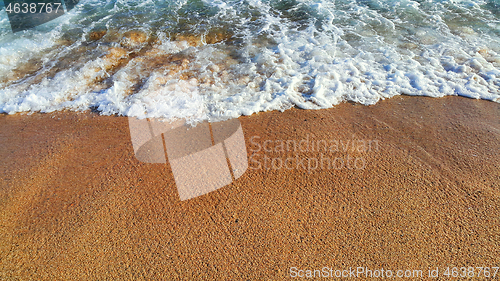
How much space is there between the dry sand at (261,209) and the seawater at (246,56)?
663mm

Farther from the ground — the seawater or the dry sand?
the seawater

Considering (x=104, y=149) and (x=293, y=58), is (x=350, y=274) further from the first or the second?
(x=293, y=58)

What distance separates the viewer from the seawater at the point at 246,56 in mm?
3914

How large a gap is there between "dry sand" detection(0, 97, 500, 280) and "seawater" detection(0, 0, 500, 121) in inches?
26.1

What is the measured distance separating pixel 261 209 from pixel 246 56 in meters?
3.21

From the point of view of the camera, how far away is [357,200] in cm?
256

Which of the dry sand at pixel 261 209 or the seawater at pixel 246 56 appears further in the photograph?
the seawater at pixel 246 56

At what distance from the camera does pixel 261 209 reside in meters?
2.52

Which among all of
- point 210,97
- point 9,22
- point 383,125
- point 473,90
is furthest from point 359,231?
point 9,22

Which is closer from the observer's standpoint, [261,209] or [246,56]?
[261,209]

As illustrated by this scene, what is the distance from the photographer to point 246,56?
16.4ft

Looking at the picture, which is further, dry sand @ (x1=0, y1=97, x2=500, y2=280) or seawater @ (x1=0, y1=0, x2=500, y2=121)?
seawater @ (x1=0, y1=0, x2=500, y2=121)

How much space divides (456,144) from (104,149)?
3736 mm

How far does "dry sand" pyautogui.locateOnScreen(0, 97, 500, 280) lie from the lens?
216 cm
